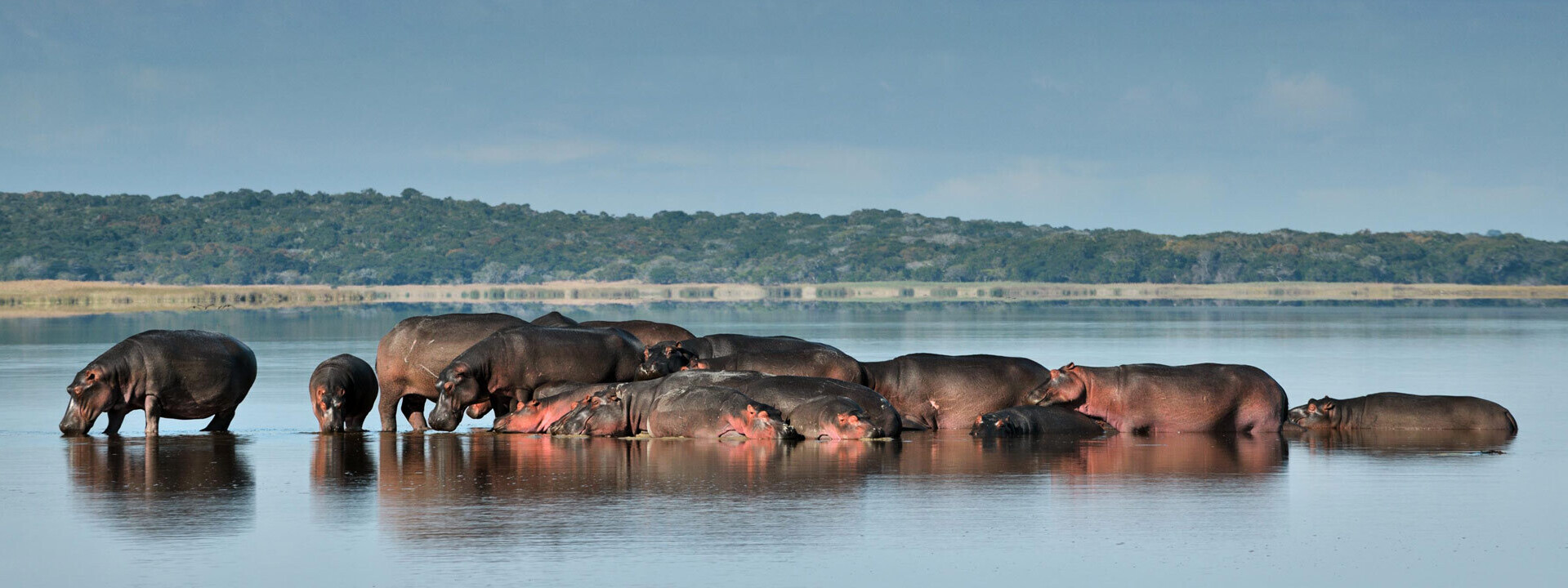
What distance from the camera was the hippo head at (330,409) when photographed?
1719 centimetres

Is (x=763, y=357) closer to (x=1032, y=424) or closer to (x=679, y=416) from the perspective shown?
(x=679, y=416)

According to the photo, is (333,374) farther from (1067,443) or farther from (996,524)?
(996,524)

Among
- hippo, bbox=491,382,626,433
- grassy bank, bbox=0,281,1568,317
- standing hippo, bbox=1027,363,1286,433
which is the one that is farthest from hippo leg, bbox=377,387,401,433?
grassy bank, bbox=0,281,1568,317

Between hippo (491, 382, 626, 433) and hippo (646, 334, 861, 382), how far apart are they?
3.04 ft

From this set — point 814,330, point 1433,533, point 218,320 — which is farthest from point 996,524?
point 218,320

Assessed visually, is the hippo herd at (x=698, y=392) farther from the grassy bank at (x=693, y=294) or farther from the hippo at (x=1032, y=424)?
the grassy bank at (x=693, y=294)

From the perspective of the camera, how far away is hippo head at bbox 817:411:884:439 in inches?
627

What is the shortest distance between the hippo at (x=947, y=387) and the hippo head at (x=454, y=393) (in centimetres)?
392

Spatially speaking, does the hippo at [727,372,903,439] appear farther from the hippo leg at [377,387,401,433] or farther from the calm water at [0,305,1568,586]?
the hippo leg at [377,387,401,433]

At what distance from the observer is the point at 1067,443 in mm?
15773

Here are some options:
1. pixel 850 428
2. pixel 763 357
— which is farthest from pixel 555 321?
pixel 850 428

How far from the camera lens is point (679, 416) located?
16.3 meters

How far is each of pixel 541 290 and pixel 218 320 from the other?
4162 inches

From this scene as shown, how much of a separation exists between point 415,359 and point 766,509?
8335 millimetres
